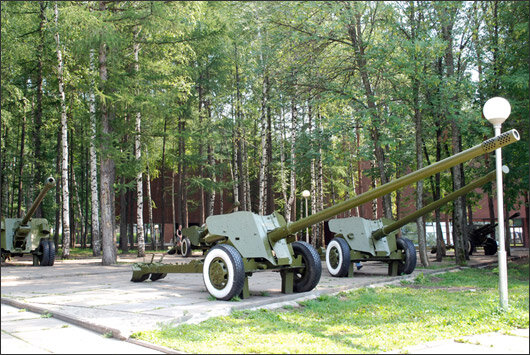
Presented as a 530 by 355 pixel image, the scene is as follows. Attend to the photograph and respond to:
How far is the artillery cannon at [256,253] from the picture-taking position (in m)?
7.68

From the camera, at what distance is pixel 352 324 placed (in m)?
5.87

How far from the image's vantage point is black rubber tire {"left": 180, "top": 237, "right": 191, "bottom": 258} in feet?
66.5

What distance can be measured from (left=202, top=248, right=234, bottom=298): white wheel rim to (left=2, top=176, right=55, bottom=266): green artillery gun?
9.26 m

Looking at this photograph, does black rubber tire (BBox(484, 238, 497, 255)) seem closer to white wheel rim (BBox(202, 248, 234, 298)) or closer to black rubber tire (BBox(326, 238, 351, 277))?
black rubber tire (BBox(326, 238, 351, 277))

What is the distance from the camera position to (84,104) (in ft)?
53.9

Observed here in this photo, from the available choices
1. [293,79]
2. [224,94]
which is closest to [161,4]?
[293,79]

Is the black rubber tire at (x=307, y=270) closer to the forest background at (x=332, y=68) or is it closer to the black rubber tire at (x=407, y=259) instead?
the black rubber tire at (x=407, y=259)

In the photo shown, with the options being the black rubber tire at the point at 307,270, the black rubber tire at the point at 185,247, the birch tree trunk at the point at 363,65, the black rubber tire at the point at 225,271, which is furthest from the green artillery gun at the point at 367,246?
the black rubber tire at the point at 185,247

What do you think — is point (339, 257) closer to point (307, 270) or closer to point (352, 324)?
point (307, 270)

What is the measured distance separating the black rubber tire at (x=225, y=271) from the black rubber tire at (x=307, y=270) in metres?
1.30

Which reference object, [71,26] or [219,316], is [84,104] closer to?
[71,26]

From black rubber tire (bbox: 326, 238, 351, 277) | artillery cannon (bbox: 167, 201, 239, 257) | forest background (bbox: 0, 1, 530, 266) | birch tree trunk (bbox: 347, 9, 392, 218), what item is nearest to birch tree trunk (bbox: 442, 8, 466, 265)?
forest background (bbox: 0, 1, 530, 266)

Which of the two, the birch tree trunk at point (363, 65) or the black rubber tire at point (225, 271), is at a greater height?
the birch tree trunk at point (363, 65)

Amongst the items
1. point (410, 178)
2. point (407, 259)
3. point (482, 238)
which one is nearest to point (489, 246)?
point (482, 238)
